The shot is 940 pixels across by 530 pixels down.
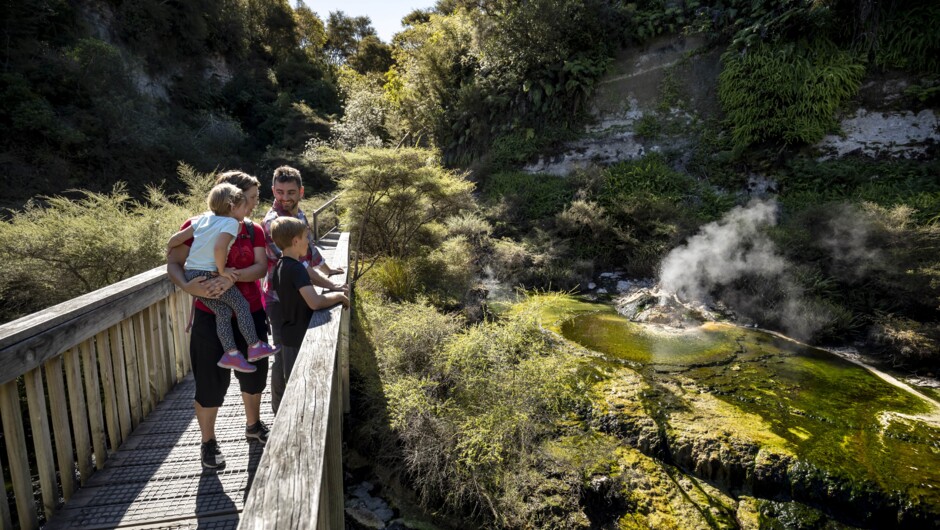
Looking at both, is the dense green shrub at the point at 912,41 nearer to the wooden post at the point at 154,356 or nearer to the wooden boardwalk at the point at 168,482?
the wooden boardwalk at the point at 168,482

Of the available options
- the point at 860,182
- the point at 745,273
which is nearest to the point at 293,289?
the point at 745,273

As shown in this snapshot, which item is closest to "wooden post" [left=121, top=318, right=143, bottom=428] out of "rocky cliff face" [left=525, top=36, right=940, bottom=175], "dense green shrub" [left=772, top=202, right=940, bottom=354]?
"dense green shrub" [left=772, top=202, right=940, bottom=354]

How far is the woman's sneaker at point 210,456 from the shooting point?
108 inches

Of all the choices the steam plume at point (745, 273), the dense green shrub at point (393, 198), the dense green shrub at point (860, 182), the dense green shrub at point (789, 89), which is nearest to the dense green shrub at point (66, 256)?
the dense green shrub at point (393, 198)

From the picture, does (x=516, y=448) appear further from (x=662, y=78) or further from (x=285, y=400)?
(x=662, y=78)

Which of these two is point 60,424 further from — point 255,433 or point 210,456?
point 255,433

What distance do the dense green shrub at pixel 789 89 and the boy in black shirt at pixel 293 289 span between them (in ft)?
44.9

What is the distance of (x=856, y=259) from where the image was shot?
27.4ft

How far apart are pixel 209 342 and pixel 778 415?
247 inches

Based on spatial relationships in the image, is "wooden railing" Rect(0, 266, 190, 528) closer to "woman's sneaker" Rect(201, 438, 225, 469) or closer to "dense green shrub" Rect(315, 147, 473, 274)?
"woman's sneaker" Rect(201, 438, 225, 469)

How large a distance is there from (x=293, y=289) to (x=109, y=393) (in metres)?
1.36

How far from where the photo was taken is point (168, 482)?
2.62 metres

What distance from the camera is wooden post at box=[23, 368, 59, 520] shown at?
217 cm

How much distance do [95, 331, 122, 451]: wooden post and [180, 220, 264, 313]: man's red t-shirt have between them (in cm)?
68
